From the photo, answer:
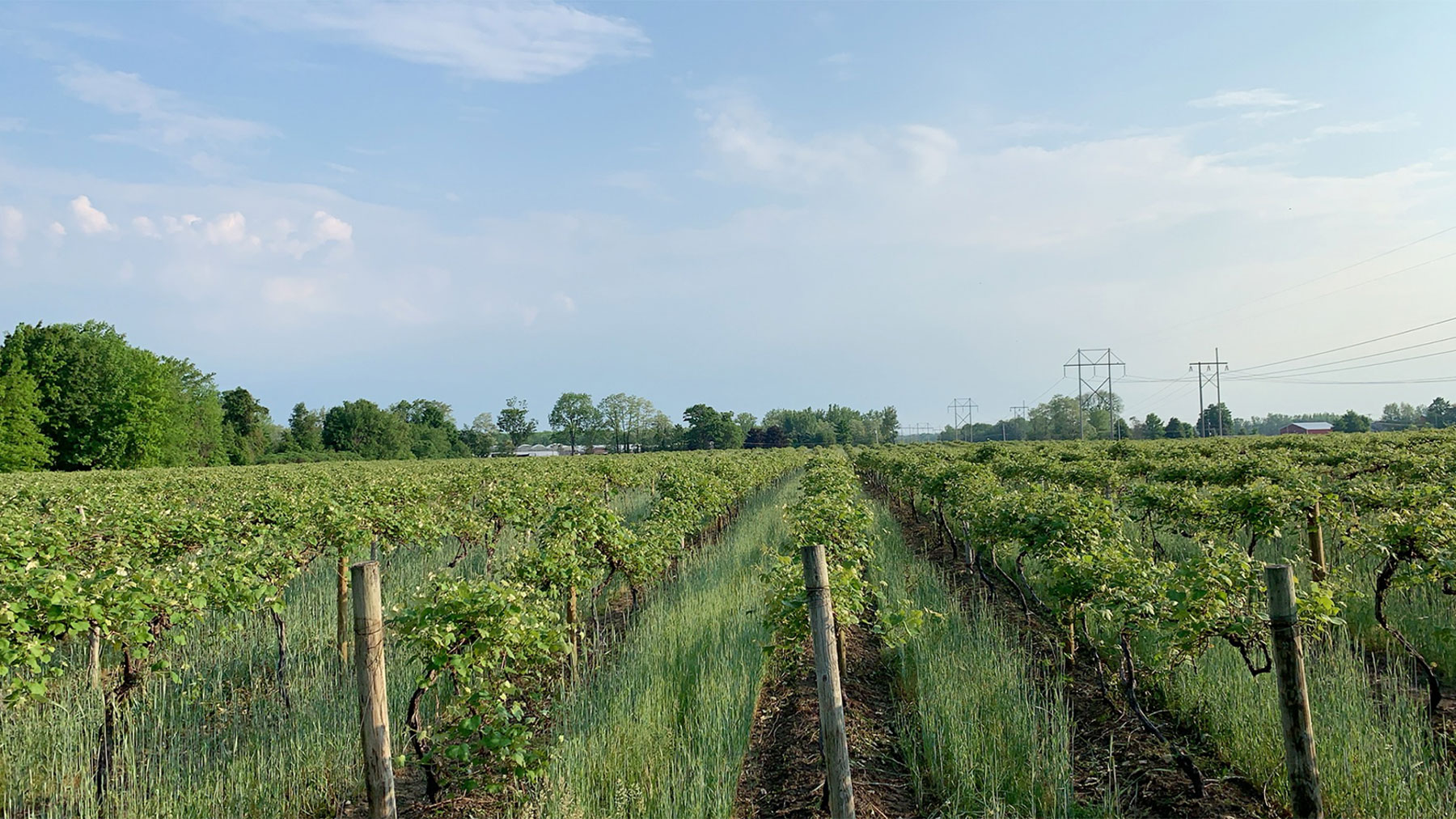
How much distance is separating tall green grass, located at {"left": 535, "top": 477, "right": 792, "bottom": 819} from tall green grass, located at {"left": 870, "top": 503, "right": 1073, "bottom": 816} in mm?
1403

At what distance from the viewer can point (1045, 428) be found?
122188 mm

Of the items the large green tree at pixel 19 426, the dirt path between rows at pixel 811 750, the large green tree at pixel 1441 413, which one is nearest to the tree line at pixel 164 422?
the large green tree at pixel 19 426

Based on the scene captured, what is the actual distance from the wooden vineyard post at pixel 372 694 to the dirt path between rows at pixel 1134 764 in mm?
4133

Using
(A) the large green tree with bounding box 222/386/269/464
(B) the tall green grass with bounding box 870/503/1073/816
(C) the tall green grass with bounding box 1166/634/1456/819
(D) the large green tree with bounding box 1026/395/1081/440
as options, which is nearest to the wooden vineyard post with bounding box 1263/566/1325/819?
(C) the tall green grass with bounding box 1166/634/1456/819

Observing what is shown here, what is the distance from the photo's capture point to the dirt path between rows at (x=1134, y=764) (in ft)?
14.7

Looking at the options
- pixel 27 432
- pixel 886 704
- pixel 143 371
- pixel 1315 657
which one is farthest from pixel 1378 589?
pixel 143 371

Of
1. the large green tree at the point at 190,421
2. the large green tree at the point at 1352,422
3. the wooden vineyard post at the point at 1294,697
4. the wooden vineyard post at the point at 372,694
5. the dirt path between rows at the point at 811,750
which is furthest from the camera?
the large green tree at the point at 1352,422

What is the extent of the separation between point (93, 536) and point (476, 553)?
6.85 metres

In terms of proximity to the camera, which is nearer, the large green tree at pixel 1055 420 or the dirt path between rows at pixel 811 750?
the dirt path between rows at pixel 811 750

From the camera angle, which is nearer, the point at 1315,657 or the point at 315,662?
the point at 1315,657

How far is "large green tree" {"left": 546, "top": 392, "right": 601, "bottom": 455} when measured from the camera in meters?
127

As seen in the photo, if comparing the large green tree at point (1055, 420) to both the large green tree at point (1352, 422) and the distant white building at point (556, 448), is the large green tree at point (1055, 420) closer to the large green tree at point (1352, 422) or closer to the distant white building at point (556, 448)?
the large green tree at point (1352, 422)

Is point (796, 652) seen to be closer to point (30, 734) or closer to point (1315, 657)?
point (1315, 657)

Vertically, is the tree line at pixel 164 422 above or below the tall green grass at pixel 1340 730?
above
